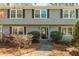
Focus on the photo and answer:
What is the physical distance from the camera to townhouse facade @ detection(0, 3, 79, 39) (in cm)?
1983

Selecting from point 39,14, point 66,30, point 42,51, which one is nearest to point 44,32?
point 39,14

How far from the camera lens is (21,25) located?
2023 centimetres

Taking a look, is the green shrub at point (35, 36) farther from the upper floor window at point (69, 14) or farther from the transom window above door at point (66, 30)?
the upper floor window at point (69, 14)

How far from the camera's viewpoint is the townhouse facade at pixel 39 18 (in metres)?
19.8

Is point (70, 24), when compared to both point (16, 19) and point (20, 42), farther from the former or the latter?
point (20, 42)

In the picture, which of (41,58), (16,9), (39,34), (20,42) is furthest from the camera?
(16,9)

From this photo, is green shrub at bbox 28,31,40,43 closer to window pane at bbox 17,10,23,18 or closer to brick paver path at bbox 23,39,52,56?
brick paver path at bbox 23,39,52,56

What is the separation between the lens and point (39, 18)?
2016cm

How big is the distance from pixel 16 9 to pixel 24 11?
0.69 m

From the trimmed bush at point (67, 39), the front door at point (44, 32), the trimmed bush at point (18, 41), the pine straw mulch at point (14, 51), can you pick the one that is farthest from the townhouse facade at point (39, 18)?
the pine straw mulch at point (14, 51)

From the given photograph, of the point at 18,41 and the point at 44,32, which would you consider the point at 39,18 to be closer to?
the point at 44,32

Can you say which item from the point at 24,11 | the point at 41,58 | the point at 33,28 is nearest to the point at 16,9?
the point at 24,11

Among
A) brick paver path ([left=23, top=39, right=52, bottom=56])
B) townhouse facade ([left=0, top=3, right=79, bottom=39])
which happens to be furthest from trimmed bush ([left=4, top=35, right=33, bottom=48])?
townhouse facade ([left=0, top=3, right=79, bottom=39])

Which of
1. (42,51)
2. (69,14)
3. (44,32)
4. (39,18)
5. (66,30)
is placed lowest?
(42,51)
